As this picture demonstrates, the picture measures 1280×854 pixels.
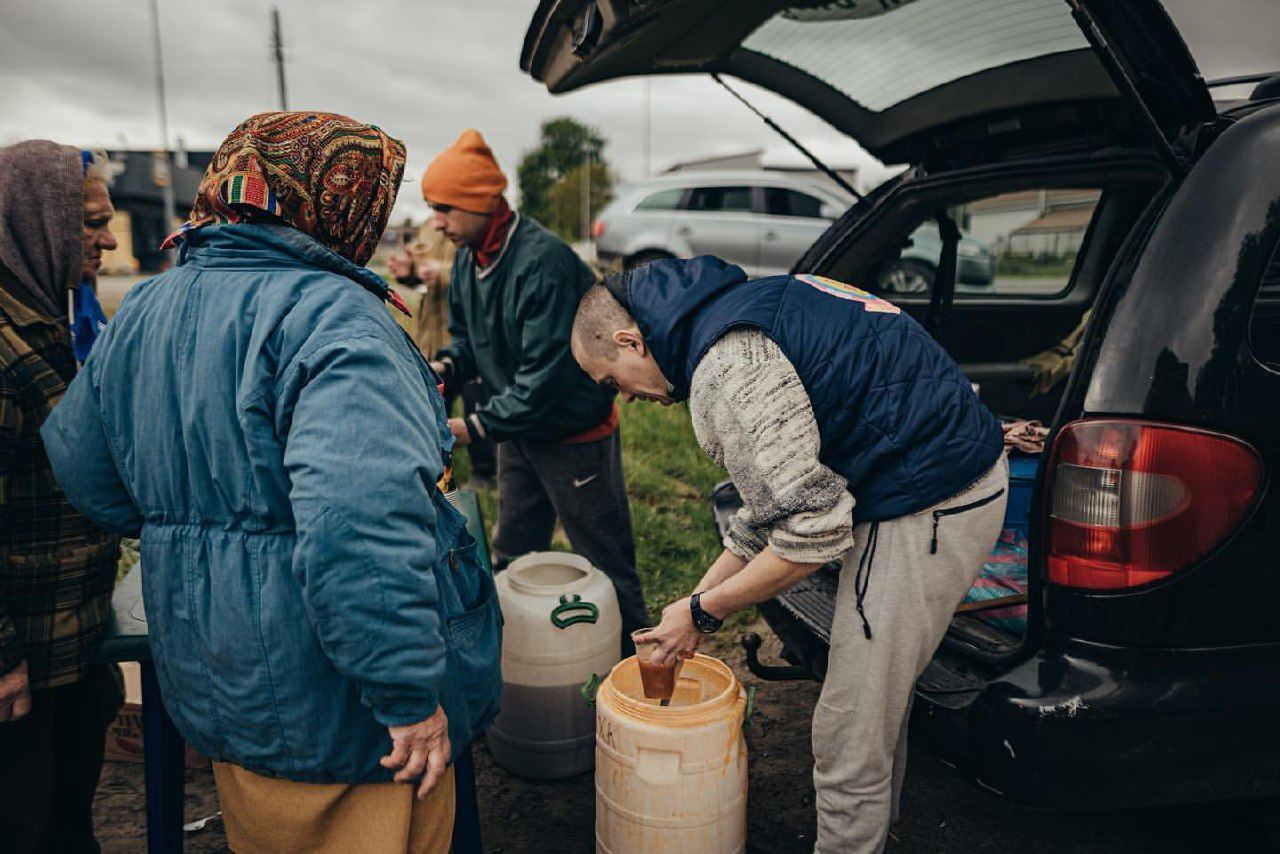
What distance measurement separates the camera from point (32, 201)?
6.06 ft

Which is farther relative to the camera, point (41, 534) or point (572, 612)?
point (572, 612)

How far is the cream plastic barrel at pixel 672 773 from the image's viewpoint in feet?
6.24

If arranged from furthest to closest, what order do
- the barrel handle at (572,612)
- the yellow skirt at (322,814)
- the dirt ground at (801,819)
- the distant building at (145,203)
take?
1. the distant building at (145,203)
2. the barrel handle at (572,612)
3. the dirt ground at (801,819)
4. the yellow skirt at (322,814)

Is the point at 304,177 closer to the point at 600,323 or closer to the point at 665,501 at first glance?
the point at 600,323

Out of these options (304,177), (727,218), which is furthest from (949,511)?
(727,218)

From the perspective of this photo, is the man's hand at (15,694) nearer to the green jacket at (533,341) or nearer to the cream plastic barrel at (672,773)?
the cream plastic barrel at (672,773)

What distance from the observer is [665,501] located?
5.07 m

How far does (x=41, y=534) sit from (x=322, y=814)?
2.76 ft

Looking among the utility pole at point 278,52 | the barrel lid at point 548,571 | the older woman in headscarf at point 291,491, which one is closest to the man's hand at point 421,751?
the older woman in headscarf at point 291,491

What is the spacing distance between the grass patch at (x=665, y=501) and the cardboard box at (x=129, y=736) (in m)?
1.73

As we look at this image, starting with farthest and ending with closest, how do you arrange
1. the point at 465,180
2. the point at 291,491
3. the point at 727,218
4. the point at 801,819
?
the point at 727,218, the point at 465,180, the point at 801,819, the point at 291,491

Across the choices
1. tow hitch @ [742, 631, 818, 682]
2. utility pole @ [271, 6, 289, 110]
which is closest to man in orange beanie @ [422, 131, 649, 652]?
tow hitch @ [742, 631, 818, 682]

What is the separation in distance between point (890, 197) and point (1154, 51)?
1274 mm

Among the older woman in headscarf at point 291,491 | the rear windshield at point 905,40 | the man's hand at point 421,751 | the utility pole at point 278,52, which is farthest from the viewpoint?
the utility pole at point 278,52
